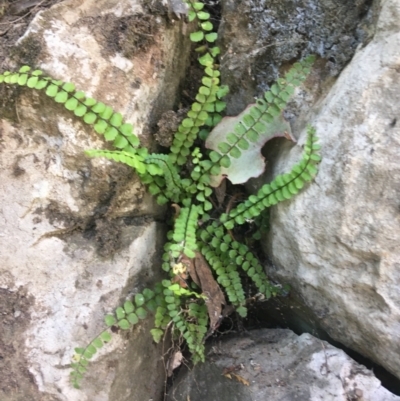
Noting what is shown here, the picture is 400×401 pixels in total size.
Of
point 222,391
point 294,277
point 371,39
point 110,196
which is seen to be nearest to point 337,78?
point 371,39

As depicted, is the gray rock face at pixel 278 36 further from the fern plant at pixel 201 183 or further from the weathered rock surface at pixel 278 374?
the weathered rock surface at pixel 278 374

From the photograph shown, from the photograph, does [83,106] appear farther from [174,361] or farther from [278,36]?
[174,361]

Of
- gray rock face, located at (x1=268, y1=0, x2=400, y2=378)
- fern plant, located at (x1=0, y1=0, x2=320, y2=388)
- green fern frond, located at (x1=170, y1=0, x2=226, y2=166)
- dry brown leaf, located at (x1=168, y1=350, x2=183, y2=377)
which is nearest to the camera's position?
gray rock face, located at (x1=268, y1=0, x2=400, y2=378)

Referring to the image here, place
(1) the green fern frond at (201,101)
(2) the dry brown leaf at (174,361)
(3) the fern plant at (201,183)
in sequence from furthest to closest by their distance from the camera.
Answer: (2) the dry brown leaf at (174,361), (1) the green fern frond at (201,101), (3) the fern plant at (201,183)

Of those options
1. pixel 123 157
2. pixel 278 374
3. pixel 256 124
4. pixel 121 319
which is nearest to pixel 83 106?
pixel 123 157

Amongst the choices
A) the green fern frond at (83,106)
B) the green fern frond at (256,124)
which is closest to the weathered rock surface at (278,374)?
the green fern frond at (256,124)

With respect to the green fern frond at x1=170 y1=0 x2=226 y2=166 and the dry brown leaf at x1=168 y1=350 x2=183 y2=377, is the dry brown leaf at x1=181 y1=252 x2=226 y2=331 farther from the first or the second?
the green fern frond at x1=170 y1=0 x2=226 y2=166

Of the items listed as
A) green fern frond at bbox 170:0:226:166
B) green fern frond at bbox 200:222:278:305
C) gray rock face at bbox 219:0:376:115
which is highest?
gray rock face at bbox 219:0:376:115

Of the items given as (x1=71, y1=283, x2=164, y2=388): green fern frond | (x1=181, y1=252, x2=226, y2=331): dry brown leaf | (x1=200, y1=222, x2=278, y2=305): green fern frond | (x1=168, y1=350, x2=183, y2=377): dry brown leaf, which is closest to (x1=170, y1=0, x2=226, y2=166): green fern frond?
(x1=200, y1=222, x2=278, y2=305): green fern frond
